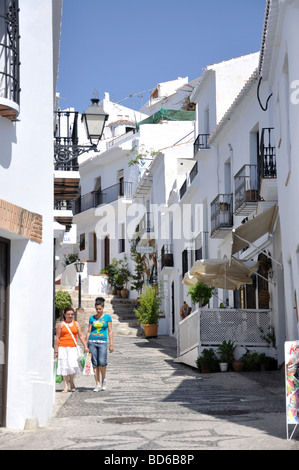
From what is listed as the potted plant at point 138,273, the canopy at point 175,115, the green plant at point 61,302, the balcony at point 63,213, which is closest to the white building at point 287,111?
the balcony at point 63,213

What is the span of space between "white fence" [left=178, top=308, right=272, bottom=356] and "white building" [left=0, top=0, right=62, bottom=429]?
8326 mm

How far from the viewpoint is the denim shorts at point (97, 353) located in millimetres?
14016

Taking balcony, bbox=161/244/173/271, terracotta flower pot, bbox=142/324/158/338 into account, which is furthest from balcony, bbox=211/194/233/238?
balcony, bbox=161/244/173/271

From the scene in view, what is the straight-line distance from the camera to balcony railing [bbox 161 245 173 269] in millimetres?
33750

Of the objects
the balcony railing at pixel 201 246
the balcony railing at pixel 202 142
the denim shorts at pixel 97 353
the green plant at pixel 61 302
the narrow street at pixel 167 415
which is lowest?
the narrow street at pixel 167 415

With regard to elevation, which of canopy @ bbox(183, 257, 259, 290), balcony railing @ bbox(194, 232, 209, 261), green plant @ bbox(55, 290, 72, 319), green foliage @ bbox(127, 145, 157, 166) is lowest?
green plant @ bbox(55, 290, 72, 319)

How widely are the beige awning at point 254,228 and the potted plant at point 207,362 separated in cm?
260

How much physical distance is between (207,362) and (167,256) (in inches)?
Result: 639

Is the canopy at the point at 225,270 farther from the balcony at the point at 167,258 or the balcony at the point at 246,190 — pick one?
the balcony at the point at 167,258

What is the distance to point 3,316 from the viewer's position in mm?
9484

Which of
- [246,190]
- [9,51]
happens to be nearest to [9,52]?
[9,51]

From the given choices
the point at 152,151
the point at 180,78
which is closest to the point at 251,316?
the point at 152,151

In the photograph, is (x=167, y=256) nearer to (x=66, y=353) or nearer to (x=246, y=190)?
(x=246, y=190)

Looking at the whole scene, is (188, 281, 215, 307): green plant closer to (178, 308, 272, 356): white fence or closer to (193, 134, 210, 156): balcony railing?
(178, 308, 272, 356): white fence
